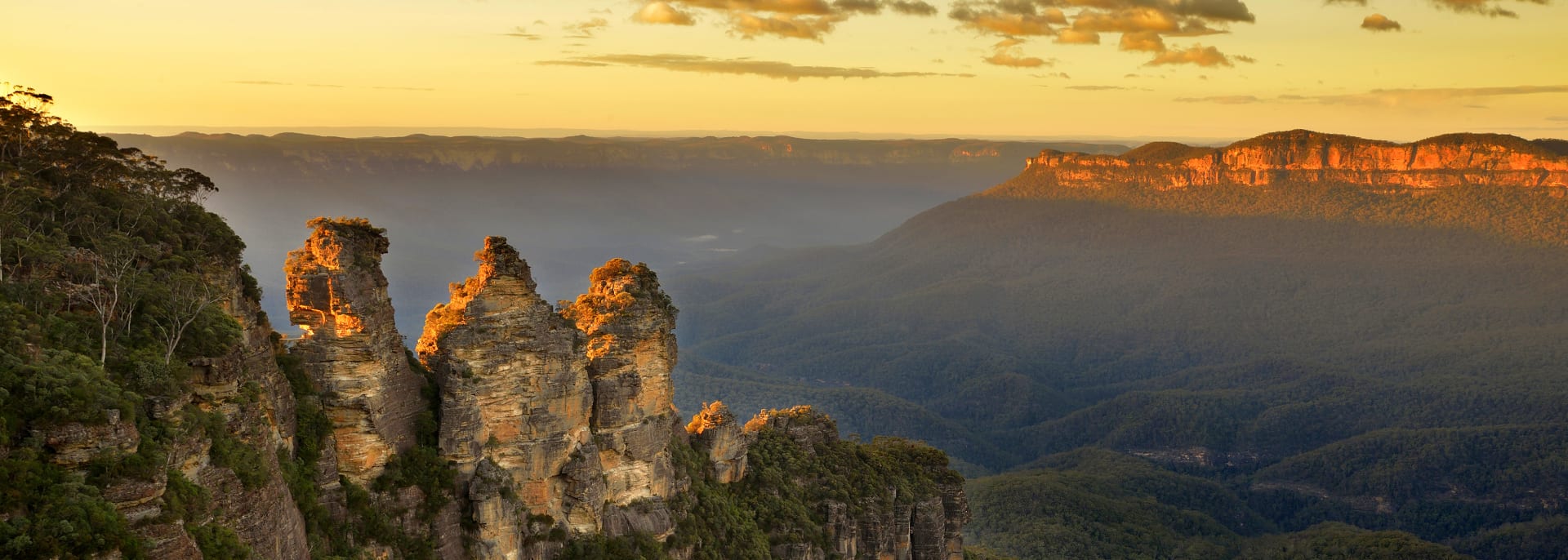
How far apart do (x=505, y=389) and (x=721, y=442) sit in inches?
580

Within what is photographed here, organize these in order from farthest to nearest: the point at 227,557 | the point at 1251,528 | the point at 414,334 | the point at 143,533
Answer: the point at 414,334
the point at 1251,528
the point at 227,557
the point at 143,533

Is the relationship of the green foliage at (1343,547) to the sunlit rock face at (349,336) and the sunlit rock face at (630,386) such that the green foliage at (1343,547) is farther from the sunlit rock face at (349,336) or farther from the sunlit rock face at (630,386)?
the sunlit rock face at (349,336)

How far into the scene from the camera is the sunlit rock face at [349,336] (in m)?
27.9

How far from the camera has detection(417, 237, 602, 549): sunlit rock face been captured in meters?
31.0

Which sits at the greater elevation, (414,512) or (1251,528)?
(414,512)

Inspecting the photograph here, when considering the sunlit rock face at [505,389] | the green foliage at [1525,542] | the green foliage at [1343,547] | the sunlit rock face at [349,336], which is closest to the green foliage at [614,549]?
the sunlit rock face at [505,389]

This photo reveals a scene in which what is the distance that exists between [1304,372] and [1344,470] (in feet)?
148

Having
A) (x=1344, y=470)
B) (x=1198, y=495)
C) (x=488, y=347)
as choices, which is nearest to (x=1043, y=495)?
(x=1198, y=495)

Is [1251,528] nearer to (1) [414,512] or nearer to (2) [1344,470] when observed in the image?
(2) [1344,470]

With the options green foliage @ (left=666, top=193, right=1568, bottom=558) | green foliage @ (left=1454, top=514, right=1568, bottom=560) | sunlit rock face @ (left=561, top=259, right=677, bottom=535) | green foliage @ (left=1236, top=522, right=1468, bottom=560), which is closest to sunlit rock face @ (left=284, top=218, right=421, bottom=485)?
sunlit rock face @ (left=561, top=259, right=677, bottom=535)

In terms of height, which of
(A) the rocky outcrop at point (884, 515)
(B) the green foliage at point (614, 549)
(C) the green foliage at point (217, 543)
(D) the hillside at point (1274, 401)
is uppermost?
(C) the green foliage at point (217, 543)

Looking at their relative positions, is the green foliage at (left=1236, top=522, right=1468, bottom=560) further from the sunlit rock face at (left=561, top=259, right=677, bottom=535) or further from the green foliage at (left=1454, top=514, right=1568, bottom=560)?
the sunlit rock face at (left=561, top=259, right=677, bottom=535)

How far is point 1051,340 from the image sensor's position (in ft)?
656

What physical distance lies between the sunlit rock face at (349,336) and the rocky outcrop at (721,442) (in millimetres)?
17086
